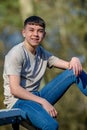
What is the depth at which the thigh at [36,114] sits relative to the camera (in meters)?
3.43

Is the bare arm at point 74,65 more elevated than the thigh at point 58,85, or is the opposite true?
the bare arm at point 74,65

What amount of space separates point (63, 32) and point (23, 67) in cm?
916

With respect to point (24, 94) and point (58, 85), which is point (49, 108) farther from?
point (58, 85)

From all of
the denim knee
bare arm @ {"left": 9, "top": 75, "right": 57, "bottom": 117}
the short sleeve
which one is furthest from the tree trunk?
the denim knee

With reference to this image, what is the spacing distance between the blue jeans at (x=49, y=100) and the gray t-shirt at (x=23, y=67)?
9 cm

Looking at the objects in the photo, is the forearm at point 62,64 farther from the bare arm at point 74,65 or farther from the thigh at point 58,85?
the thigh at point 58,85

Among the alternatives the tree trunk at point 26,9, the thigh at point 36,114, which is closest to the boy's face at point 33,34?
the thigh at point 36,114

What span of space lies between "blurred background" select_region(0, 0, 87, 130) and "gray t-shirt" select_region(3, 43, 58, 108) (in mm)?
6151

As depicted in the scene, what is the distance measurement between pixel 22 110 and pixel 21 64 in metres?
0.36

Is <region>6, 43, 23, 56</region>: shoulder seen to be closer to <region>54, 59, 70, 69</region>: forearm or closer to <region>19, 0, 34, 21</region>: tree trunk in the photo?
<region>54, 59, 70, 69</region>: forearm

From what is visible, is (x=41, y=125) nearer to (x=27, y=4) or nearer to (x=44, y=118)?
(x=44, y=118)

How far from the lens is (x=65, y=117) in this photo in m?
10.4

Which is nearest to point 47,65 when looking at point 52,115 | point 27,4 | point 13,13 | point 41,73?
point 41,73

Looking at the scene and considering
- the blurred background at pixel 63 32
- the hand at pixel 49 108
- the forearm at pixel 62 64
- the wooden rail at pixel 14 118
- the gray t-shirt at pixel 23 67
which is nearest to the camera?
the wooden rail at pixel 14 118
